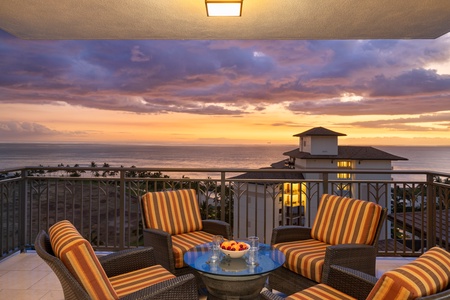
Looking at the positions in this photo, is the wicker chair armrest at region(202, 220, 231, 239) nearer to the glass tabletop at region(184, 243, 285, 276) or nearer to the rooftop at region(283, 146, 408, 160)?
the glass tabletop at region(184, 243, 285, 276)

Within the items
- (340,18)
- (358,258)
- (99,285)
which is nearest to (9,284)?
(99,285)

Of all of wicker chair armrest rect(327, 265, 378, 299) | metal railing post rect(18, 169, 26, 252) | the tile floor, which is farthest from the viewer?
metal railing post rect(18, 169, 26, 252)

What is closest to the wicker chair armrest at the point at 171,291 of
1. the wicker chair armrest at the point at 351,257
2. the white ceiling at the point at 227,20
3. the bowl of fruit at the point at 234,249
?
the bowl of fruit at the point at 234,249

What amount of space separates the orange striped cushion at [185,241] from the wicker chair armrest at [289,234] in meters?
0.63

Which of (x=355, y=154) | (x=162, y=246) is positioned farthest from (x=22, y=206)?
(x=355, y=154)

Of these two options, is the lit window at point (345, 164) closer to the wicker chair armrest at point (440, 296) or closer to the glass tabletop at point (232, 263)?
the glass tabletop at point (232, 263)

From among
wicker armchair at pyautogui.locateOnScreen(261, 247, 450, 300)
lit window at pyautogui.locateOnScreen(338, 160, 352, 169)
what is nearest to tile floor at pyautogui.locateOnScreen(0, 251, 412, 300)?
wicker armchair at pyautogui.locateOnScreen(261, 247, 450, 300)

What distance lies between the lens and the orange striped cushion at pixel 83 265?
151 centimetres

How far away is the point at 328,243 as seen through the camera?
3.04m

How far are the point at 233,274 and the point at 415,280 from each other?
1.18m

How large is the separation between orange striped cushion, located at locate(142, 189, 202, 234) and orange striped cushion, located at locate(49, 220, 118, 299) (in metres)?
1.66

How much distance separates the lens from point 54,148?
384 inches

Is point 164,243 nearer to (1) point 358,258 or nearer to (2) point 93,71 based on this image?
(1) point 358,258

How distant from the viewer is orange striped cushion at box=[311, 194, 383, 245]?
2.77m
